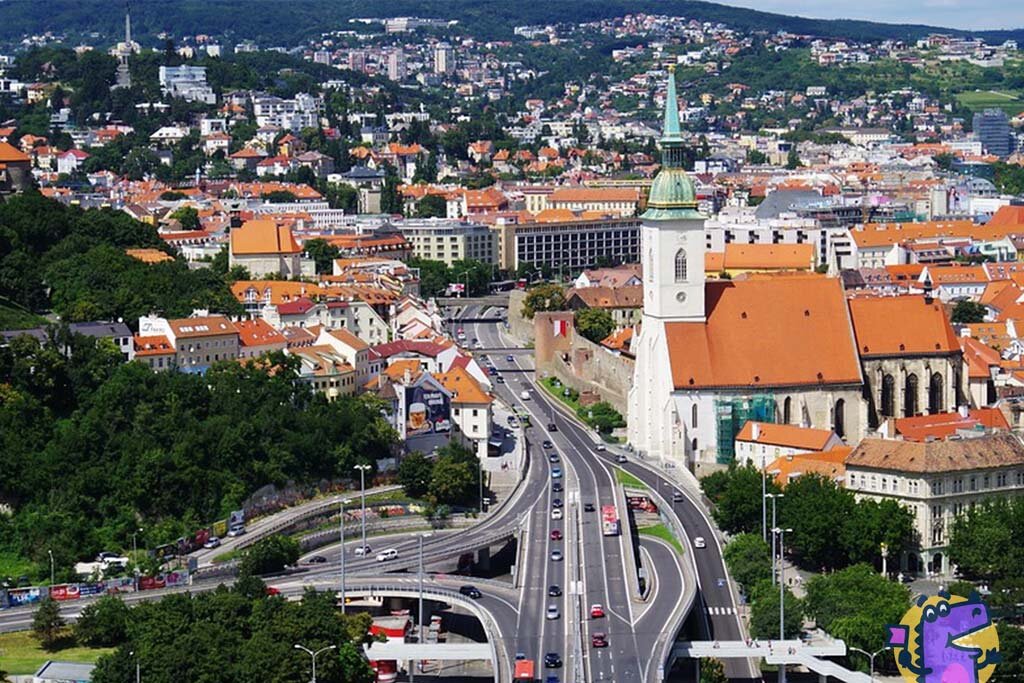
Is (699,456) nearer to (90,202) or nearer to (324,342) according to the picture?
(324,342)

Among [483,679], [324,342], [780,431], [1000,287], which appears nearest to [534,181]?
[1000,287]

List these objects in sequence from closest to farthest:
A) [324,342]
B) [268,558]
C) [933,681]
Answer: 1. [933,681]
2. [268,558]
3. [324,342]

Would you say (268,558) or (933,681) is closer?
(933,681)

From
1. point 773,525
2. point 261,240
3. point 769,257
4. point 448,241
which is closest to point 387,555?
point 773,525

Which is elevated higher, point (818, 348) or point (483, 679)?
point (818, 348)

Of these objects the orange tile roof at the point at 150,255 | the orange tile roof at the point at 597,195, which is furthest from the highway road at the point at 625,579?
the orange tile roof at the point at 597,195

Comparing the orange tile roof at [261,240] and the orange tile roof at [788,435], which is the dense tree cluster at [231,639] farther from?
the orange tile roof at [261,240]
